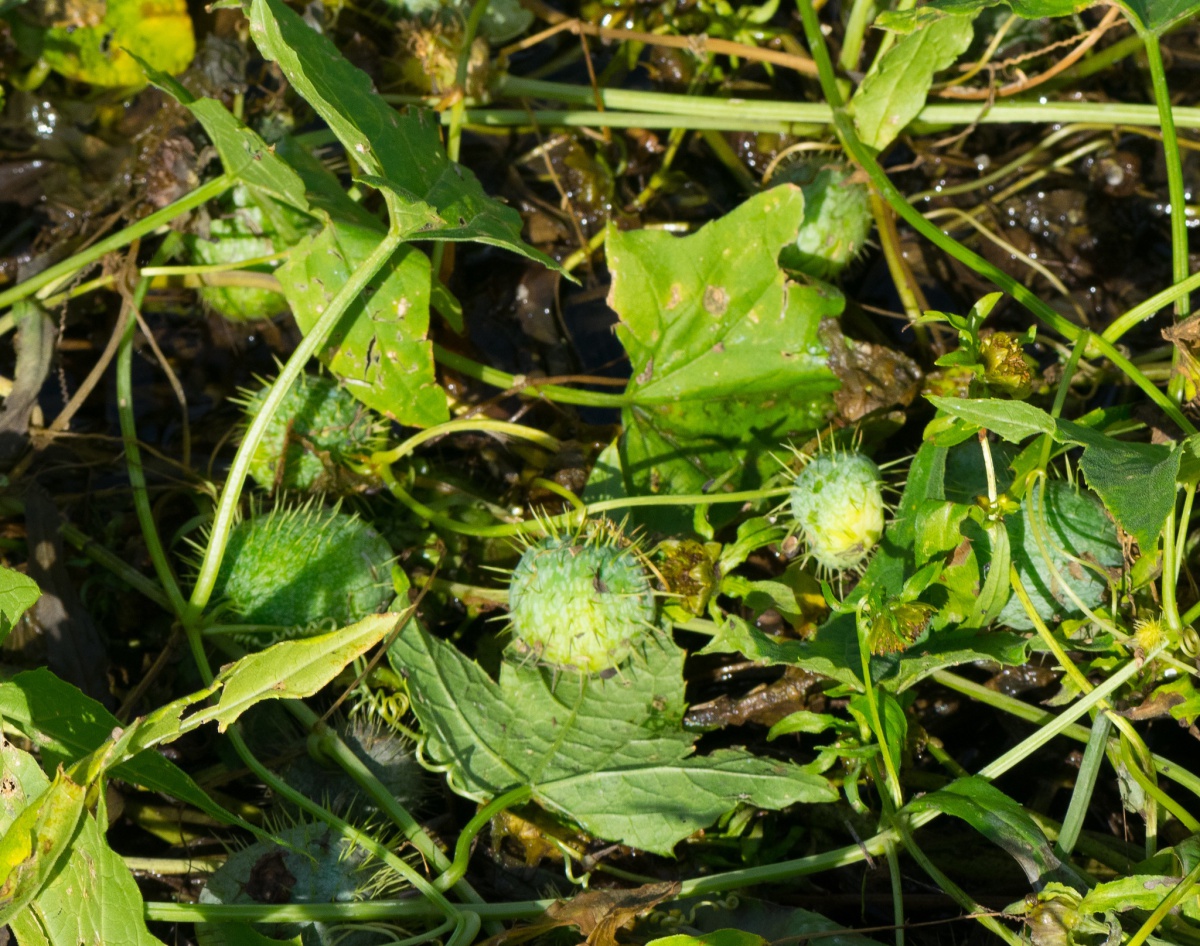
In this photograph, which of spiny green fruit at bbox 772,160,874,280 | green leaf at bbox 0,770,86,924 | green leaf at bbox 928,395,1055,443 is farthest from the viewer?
spiny green fruit at bbox 772,160,874,280

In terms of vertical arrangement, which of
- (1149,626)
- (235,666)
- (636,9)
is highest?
(636,9)

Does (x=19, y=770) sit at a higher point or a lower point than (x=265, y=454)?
lower

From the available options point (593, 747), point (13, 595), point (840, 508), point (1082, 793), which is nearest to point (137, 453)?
point (13, 595)

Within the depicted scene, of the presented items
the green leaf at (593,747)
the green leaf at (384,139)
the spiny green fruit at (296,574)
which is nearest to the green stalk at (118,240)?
the green leaf at (384,139)

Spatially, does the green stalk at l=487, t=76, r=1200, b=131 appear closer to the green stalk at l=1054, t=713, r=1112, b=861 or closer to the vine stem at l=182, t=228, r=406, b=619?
the vine stem at l=182, t=228, r=406, b=619

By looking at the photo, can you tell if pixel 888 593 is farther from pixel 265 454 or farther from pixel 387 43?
pixel 387 43

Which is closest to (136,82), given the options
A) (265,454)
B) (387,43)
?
(387,43)

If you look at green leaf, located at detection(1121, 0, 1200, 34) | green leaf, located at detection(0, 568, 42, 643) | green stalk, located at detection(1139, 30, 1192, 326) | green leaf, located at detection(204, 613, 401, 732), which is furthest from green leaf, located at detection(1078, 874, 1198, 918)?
green leaf, located at detection(0, 568, 42, 643)
